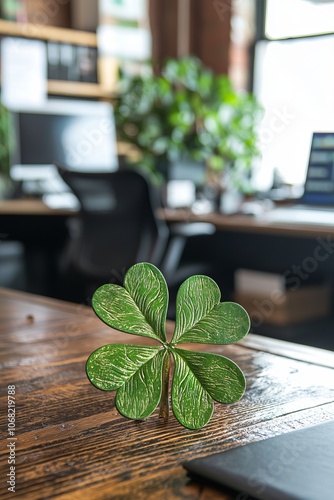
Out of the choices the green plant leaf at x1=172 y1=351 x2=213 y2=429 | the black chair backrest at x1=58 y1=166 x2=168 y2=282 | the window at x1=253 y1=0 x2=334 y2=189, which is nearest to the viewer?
the green plant leaf at x1=172 y1=351 x2=213 y2=429

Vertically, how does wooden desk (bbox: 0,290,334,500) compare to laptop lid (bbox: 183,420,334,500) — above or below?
below

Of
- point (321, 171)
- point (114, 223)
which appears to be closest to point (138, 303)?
point (321, 171)

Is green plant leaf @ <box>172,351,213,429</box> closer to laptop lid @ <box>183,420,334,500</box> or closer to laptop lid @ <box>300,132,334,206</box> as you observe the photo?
laptop lid @ <box>183,420,334,500</box>

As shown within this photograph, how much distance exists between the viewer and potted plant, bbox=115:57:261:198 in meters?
4.36

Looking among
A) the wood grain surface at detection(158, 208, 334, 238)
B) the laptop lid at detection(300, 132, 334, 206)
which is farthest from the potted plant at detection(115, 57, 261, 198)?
the laptop lid at detection(300, 132, 334, 206)

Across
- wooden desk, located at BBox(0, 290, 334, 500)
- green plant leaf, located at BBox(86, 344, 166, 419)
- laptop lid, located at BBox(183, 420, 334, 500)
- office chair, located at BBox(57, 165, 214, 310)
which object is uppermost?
green plant leaf, located at BBox(86, 344, 166, 419)

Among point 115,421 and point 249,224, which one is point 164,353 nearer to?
point 115,421

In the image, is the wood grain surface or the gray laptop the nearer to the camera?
the gray laptop

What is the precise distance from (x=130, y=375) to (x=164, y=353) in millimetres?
48

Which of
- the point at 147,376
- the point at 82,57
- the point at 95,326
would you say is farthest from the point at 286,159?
the point at 147,376

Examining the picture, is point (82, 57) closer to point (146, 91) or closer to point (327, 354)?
point (146, 91)

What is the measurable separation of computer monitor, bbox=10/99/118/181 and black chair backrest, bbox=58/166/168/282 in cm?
68

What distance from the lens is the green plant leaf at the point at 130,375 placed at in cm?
77

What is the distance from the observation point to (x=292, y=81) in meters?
5.30
